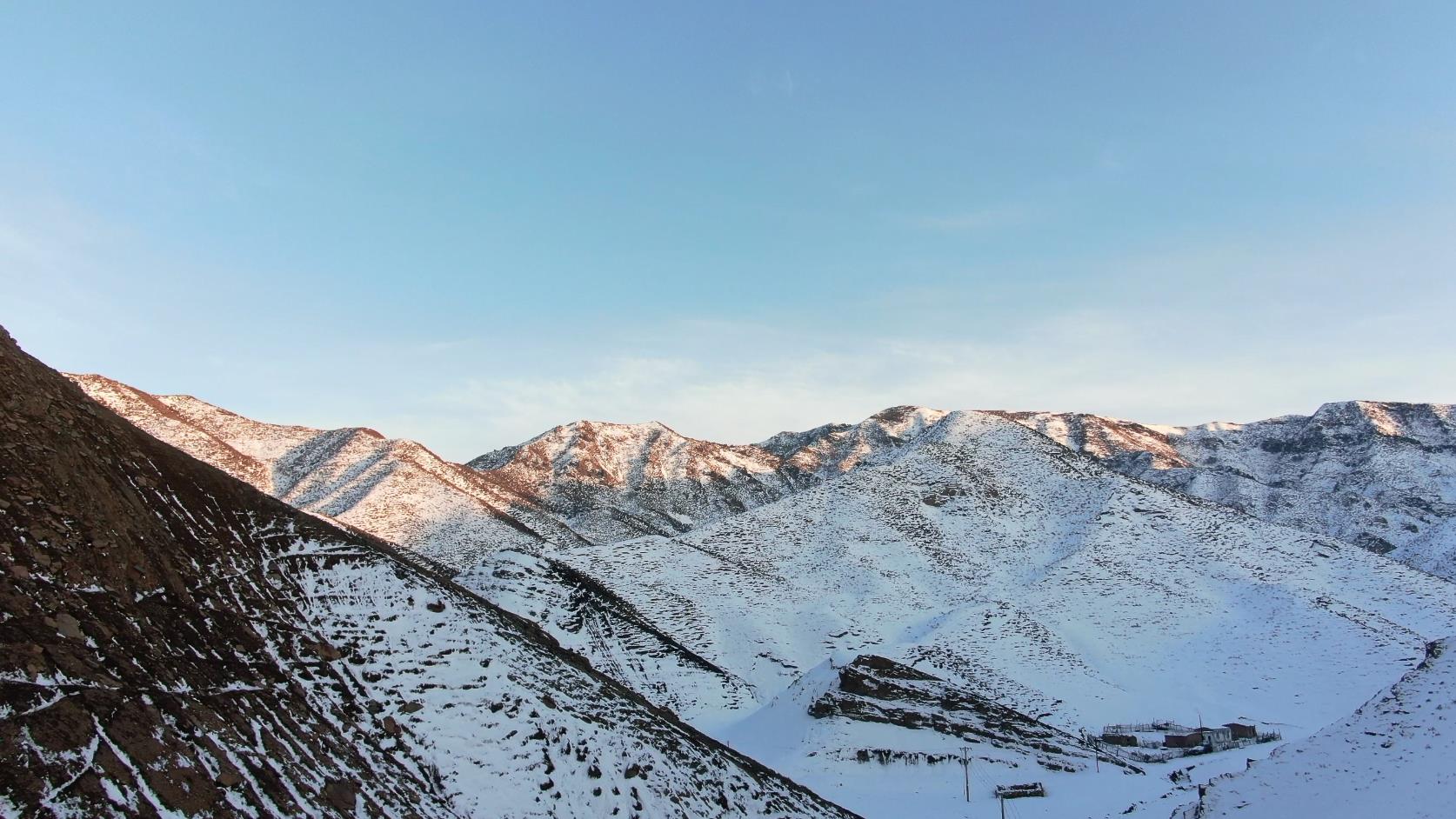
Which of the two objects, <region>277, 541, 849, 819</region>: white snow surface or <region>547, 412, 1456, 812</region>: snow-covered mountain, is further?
<region>547, 412, 1456, 812</region>: snow-covered mountain

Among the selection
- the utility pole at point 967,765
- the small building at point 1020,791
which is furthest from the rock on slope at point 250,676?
the small building at point 1020,791

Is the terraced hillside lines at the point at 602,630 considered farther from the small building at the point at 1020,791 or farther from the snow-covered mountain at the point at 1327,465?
the snow-covered mountain at the point at 1327,465

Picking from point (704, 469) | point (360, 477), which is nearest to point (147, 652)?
point (360, 477)

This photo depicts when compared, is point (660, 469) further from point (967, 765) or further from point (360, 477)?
point (967, 765)

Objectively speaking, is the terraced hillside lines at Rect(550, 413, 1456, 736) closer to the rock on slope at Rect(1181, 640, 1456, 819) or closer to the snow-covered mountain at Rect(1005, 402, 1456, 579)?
the rock on slope at Rect(1181, 640, 1456, 819)

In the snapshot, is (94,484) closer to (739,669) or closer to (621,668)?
(621,668)

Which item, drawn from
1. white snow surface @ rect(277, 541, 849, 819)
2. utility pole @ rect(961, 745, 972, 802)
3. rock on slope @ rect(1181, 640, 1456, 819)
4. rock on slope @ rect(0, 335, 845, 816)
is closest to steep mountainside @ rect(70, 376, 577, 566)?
utility pole @ rect(961, 745, 972, 802)

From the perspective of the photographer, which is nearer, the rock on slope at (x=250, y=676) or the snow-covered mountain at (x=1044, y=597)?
the rock on slope at (x=250, y=676)
